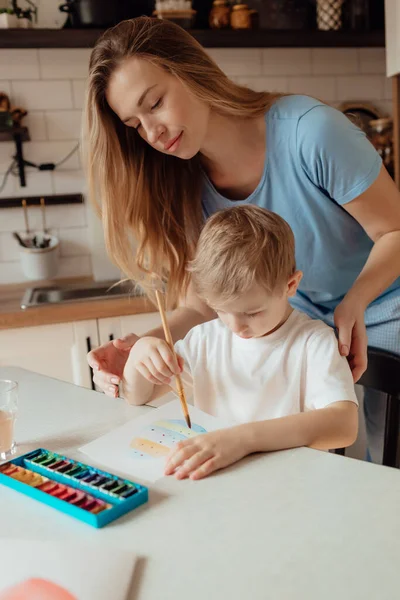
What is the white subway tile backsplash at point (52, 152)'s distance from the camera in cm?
288

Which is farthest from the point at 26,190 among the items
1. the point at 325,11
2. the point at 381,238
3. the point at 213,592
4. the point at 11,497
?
the point at 213,592

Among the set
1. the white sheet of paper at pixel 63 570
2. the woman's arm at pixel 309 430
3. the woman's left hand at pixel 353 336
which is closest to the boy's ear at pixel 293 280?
the woman's left hand at pixel 353 336

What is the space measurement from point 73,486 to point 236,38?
225cm

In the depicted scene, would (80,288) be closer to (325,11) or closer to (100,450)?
(325,11)

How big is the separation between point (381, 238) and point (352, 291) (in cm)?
16

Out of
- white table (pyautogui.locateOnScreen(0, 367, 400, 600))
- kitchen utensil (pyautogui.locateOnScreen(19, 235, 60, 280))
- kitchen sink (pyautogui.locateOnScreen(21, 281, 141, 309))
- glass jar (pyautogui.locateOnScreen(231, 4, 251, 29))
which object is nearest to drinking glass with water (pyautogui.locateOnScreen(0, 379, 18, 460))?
white table (pyautogui.locateOnScreen(0, 367, 400, 600))

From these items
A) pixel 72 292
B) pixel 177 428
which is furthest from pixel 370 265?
pixel 72 292

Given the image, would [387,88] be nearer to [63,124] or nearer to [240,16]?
[240,16]

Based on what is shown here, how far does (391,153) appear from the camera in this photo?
3.04 metres

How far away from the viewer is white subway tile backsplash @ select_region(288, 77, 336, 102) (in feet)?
10.0

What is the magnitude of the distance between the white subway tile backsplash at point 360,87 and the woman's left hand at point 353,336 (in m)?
2.10

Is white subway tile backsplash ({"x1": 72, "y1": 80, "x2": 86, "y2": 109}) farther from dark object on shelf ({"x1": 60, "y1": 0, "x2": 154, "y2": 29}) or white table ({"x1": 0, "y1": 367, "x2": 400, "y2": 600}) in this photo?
white table ({"x1": 0, "y1": 367, "x2": 400, "y2": 600})

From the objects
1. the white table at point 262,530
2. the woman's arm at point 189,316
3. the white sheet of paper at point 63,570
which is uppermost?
the woman's arm at point 189,316

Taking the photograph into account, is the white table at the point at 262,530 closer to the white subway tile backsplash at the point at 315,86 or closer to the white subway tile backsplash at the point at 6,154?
the white subway tile backsplash at the point at 6,154
